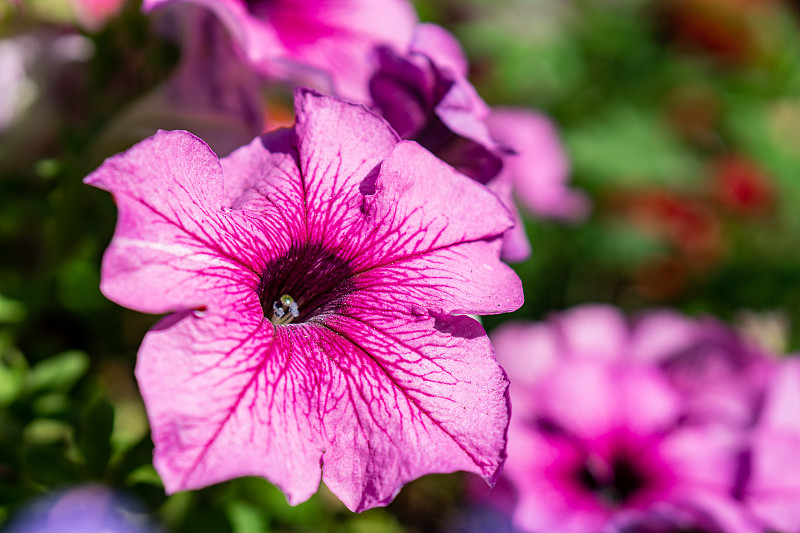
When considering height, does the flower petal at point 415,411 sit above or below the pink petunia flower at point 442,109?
below

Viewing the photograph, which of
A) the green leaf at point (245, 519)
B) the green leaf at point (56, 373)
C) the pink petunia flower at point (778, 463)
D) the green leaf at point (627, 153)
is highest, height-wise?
the pink petunia flower at point (778, 463)

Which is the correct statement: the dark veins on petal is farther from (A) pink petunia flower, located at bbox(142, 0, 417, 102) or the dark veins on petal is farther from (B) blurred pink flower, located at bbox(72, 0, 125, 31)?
(B) blurred pink flower, located at bbox(72, 0, 125, 31)

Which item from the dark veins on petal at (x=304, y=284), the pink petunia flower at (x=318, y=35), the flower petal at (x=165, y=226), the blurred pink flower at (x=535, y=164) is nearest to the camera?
the flower petal at (x=165, y=226)

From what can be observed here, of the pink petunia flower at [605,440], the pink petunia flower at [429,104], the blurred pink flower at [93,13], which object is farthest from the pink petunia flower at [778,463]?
the blurred pink flower at [93,13]

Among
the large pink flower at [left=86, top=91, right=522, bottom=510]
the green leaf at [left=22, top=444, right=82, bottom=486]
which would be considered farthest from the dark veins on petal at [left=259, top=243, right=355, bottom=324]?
the green leaf at [left=22, top=444, right=82, bottom=486]

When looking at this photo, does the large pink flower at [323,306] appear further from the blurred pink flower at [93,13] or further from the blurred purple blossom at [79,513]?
the blurred pink flower at [93,13]

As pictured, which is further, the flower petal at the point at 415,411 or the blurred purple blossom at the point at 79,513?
the blurred purple blossom at the point at 79,513
